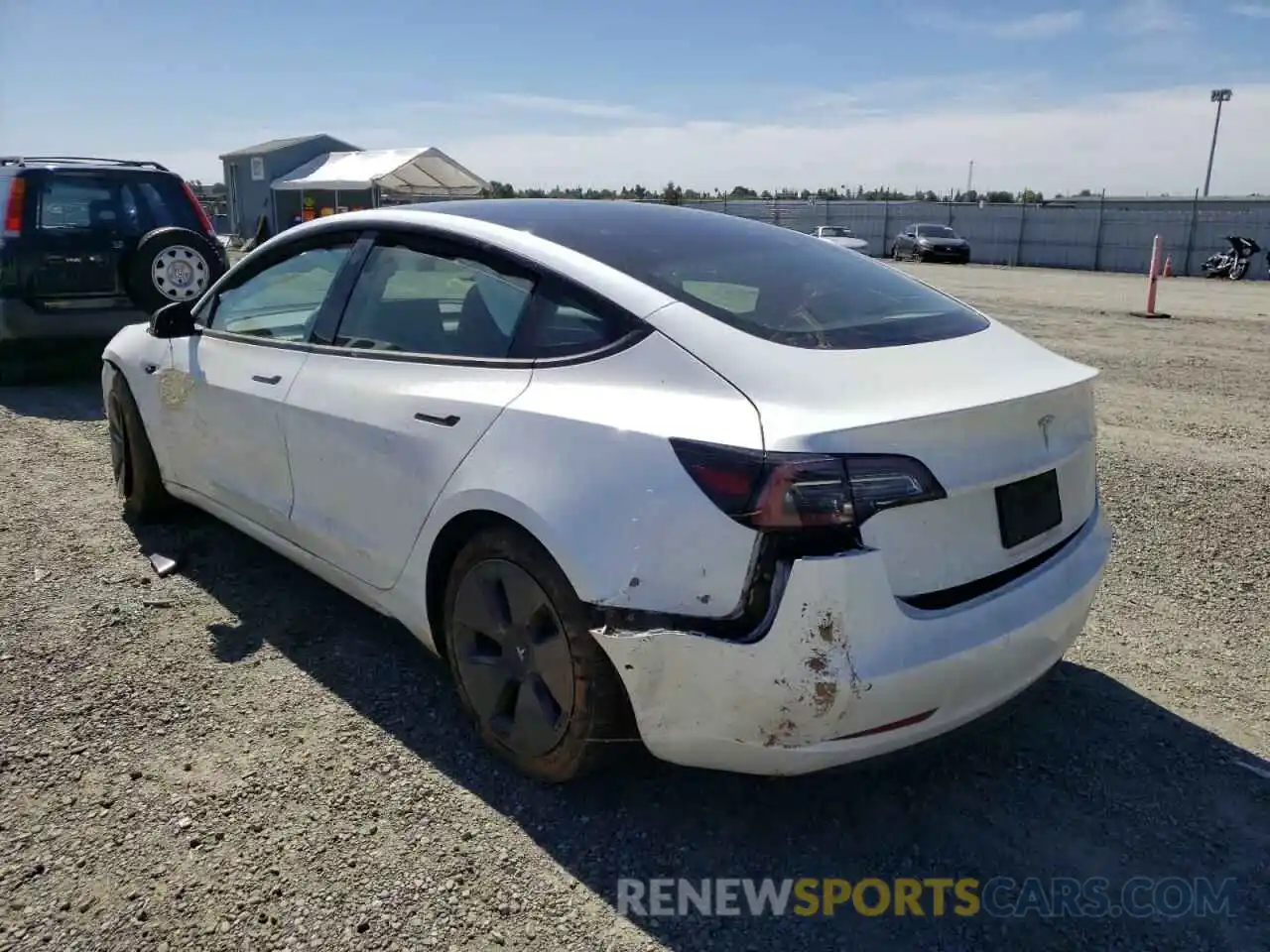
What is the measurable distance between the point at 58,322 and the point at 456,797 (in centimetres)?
688

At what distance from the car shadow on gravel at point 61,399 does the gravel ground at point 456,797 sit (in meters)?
3.53

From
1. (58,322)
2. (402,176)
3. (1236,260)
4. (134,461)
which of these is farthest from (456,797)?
(1236,260)

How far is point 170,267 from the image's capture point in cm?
785

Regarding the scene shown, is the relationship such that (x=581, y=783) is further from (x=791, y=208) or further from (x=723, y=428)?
(x=791, y=208)

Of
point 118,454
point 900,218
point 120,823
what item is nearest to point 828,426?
point 120,823

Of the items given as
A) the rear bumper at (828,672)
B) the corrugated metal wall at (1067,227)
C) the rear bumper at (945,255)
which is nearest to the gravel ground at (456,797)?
the rear bumper at (828,672)

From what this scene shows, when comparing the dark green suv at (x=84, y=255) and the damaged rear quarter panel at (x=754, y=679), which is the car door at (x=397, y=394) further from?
the dark green suv at (x=84, y=255)

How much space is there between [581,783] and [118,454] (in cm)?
340

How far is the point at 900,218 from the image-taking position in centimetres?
3953

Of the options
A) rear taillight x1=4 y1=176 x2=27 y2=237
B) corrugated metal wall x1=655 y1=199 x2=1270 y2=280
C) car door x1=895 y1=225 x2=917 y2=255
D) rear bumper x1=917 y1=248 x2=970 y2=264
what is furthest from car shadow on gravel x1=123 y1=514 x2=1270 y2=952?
car door x1=895 y1=225 x2=917 y2=255

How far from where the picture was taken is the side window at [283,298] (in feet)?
11.7

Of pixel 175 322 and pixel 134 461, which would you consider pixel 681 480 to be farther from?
pixel 134 461

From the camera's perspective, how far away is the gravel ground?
7.41 feet
